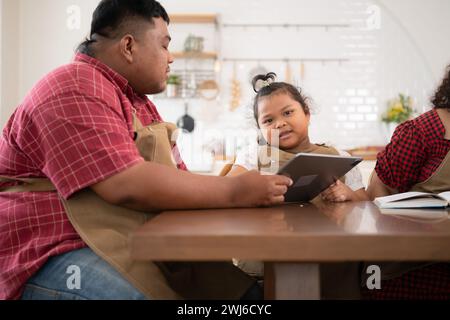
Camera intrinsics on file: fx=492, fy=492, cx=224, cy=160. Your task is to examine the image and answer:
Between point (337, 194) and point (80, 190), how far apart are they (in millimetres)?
800

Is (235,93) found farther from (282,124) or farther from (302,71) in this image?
(282,124)

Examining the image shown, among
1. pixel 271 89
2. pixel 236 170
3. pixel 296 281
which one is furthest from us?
pixel 271 89

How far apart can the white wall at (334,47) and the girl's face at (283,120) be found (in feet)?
8.68

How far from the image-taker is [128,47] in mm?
1382

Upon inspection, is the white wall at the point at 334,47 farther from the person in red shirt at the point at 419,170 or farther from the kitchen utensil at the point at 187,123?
the person in red shirt at the point at 419,170

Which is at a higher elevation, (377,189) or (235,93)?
(235,93)

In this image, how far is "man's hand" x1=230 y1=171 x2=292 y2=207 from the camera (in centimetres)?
117

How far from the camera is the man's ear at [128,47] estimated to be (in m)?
1.37

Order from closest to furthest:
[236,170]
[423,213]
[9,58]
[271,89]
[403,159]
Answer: [423,213] < [403,159] < [236,170] < [271,89] < [9,58]

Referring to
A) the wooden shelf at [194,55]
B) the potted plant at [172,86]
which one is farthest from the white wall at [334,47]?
the potted plant at [172,86]

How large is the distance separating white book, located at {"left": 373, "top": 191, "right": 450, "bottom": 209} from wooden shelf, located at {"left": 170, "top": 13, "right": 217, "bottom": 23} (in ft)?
12.0

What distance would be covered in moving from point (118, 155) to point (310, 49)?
13.3 feet

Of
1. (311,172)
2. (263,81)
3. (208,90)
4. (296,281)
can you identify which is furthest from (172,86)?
(296,281)

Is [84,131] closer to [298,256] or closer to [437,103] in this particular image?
[298,256]
